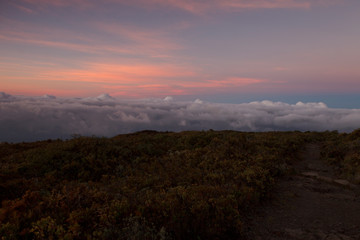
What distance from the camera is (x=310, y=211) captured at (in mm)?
7883

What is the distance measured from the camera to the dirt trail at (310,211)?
6.39 m

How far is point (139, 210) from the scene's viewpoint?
589 cm

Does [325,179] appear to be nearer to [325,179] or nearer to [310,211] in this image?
[325,179]

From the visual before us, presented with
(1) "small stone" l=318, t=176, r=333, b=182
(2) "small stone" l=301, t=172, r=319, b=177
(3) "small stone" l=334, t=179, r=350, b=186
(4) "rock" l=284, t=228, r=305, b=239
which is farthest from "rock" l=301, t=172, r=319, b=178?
(4) "rock" l=284, t=228, r=305, b=239

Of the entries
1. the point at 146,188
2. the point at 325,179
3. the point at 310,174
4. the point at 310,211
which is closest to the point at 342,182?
the point at 325,179

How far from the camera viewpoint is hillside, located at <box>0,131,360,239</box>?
535 centimetres

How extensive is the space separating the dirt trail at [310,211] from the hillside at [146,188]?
15 cm

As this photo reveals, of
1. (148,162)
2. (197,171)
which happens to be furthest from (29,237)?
(148,162)

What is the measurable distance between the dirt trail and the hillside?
0.15 meters

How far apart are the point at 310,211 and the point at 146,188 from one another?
5.98 metres

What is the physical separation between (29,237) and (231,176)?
777cm

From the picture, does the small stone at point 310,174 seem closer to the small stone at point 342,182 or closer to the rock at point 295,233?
the small stone at point 342,182

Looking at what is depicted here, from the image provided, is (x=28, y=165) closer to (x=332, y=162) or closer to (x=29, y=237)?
(x=29, y=237)

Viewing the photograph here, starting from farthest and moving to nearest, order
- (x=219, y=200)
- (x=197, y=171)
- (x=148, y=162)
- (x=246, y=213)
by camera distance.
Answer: (x=148, y=162) < (x=197, y=171) < (x=246, y=213) < (x=219, y=200)
